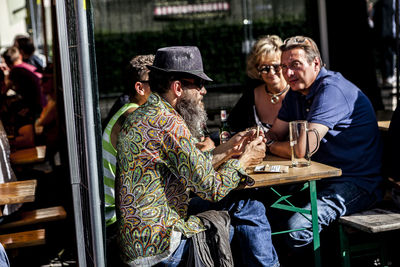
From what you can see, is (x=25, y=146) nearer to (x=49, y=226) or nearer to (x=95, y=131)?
(x=49, y=226)

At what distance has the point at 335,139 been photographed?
3498 millimetres

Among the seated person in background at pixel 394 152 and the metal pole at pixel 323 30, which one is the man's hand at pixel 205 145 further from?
the metal pole at pixel 323 30

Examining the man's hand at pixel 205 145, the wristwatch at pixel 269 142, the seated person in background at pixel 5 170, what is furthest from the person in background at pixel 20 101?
the wristwatch at pixel 269 142

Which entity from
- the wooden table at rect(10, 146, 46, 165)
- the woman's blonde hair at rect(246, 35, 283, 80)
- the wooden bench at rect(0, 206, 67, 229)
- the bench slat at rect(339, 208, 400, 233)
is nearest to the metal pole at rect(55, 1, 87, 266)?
the wooden bench at rect(0, 206, 67, 229)

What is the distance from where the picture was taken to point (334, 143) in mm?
3504

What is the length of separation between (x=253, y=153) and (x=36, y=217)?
1771 mm

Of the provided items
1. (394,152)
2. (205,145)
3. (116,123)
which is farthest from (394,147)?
(116,123)

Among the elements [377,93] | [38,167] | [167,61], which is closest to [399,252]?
[167,61]

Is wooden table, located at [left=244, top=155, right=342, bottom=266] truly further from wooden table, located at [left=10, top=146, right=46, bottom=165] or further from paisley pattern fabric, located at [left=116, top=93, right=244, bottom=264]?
wooden table, located at [left=10, top=146, right=46, bottom=165]

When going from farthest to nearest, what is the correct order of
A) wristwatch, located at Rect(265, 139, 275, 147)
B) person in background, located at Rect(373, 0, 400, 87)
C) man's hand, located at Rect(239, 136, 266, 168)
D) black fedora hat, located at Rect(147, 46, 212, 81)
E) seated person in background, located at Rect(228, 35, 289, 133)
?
person in background, located at Rect(373, 0, 400, 87)
seated person in background, located at Rect(228, 35, 289, 133)
wristwatch, located at Rect(265, 139, 275, 147)
man's hand, located at Rect(239, 136, 266, 168)
black fedora hat, located at Rect(147, 46, 212, 81)

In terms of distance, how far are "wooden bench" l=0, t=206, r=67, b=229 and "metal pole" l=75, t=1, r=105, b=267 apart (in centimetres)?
149

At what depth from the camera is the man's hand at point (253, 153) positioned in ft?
10.2

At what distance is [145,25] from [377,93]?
5610 millimetres

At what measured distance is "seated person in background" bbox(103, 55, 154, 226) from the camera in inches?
142
